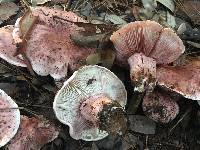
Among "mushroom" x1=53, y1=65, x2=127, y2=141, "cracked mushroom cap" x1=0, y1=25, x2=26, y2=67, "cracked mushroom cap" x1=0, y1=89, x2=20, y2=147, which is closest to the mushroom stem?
"mushroom" x1=53, y1=65, x2=127, y2=141

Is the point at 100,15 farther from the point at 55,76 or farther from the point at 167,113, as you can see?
the point at 167,113

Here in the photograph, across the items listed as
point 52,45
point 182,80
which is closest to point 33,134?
point 52,45

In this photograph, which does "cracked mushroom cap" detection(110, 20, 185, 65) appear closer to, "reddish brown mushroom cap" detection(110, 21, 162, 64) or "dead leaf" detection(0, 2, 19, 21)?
"reddish brown mushroom cap" detection(110, 21, 162, 64)

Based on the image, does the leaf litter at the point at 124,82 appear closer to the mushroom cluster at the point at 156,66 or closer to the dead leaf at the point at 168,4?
the mushroom cluster at the point at 156,66

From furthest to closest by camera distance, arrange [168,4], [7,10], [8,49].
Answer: [168,4]
[7,10]
[8,49]

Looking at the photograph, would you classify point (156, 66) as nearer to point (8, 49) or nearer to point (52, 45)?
point (52, 45)

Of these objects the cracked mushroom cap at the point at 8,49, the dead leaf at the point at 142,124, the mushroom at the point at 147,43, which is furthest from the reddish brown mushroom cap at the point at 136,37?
the cracked mushroom cap at the point at 8,49

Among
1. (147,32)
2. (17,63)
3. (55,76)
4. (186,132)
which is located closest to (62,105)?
(55,76)
